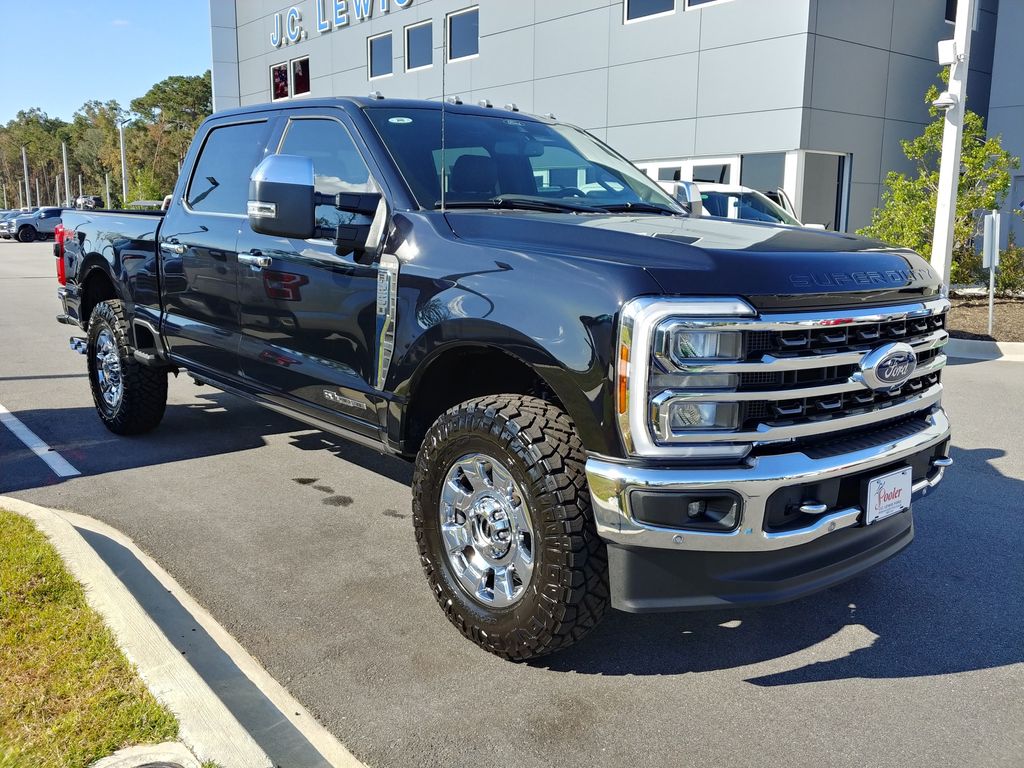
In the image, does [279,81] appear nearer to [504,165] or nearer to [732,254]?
[504,165]

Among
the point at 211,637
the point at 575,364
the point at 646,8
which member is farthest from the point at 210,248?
the point at 646,8

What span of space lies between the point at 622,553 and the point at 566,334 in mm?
716

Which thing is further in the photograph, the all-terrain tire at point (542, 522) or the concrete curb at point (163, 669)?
the all-terrain tire at point (542, 522)

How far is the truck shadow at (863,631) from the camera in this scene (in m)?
3.28

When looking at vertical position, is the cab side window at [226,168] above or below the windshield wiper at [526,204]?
above

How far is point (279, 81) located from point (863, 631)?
31.5 meters

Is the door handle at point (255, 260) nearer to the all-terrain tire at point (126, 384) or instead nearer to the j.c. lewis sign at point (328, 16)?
the all-terrain tire at point (126, 384)

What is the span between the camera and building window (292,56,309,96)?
29734 mm

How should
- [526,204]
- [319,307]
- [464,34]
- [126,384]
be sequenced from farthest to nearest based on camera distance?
[464,34] < [126,384] < [319,307] < [526,204]

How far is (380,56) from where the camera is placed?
2611 centimetres

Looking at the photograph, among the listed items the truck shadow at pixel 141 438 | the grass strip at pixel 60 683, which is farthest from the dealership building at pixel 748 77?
the grass strip at pixel 60 683

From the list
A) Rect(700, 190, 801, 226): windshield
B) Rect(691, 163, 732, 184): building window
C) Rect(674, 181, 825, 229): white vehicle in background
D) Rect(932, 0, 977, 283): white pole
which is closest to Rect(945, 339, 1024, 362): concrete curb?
Rect(932, 0, 977, 283): white pole

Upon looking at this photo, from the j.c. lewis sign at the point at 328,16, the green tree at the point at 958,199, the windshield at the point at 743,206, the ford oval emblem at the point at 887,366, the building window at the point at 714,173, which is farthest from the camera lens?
the j.c. lewis sign at the point at 328,16

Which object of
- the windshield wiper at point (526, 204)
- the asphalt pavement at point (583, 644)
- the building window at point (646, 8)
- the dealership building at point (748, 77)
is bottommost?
the asphalt pavement at point (583, 644)
